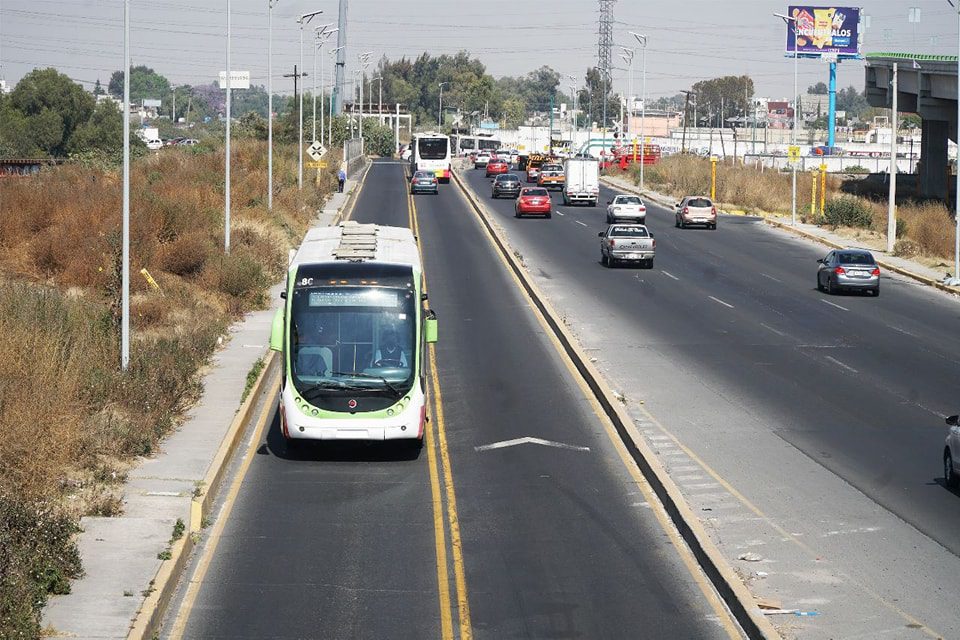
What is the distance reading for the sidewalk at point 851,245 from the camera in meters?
46.4

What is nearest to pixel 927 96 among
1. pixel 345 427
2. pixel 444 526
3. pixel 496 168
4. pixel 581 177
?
pixel 581 177

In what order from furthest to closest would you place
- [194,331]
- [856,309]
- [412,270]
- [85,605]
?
[856,309]
[194,331]
[412,270]
[85,605]

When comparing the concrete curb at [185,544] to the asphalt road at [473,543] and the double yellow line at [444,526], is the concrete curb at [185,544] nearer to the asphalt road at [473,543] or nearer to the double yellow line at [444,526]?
the asphalt road at [473,543]

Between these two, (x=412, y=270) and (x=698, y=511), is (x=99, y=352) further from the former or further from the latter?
(x=698, y=511)

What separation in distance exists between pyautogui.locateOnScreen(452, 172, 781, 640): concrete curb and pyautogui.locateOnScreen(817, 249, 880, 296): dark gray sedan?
1358 cm

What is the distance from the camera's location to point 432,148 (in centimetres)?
9406

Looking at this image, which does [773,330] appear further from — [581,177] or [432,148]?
[432,148]

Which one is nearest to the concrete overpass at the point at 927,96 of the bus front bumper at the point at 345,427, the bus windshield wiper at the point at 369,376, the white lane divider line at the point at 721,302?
the white lane divider line at the point at 721,302

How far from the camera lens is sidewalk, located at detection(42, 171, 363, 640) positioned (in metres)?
11.5

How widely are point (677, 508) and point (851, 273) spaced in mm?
27540

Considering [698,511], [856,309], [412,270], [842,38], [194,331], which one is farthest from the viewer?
[842,38]

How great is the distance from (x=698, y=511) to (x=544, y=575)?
3.25m

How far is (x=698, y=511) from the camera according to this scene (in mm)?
16000

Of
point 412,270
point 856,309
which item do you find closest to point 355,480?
point 412,270
